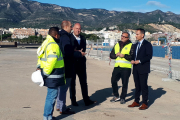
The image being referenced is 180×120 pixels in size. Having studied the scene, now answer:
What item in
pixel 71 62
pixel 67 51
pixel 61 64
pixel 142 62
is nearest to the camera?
pixel 61 64

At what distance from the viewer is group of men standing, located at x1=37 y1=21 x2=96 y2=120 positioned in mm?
4223

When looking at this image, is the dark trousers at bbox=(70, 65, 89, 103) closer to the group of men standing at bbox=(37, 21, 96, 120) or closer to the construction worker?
the group of men standing at bbox=(37, 21, 96, 120)

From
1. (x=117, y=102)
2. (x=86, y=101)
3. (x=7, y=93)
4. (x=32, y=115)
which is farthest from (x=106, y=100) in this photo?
(x=7, y=93)

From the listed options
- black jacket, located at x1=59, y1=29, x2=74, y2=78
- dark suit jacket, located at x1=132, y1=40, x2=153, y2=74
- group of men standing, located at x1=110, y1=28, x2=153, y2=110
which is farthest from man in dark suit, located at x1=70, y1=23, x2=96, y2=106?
dark suit jacket, located at x1=132, y1=40, x2=153, y2=74

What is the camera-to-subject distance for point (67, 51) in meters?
4.86

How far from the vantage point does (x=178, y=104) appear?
19.8 ft

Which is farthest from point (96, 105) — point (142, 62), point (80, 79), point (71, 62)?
point (142, 62)

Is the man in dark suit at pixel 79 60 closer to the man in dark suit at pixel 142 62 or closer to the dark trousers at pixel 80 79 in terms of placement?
the dark trousers at pixel 80 79

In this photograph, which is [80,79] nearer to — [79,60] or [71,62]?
[79,60]

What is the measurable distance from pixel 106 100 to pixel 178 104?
181 cm

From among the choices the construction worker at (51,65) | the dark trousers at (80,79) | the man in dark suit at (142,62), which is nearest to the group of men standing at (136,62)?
the man in dark suit at (142,62)

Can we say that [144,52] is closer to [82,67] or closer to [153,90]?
[82,67]

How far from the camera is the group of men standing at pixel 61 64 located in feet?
13.9

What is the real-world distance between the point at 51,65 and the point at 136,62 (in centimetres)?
213
